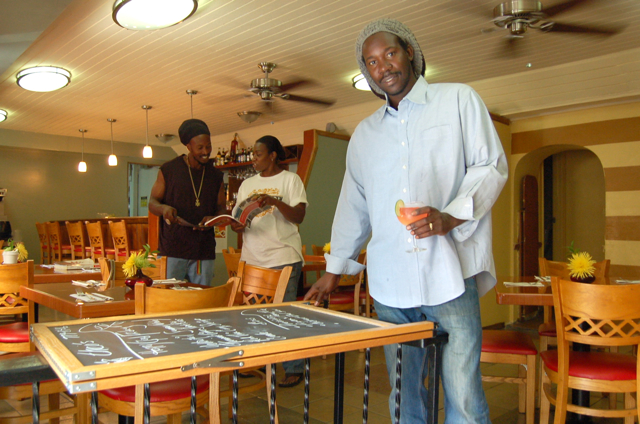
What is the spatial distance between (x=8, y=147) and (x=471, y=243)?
1189 cm

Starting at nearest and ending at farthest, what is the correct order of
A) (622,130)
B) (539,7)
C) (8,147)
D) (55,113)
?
1. (539,7)
2. (622,130)
3. (55,113)
4. (8,147)

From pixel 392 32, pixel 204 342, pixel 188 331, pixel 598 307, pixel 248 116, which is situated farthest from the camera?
pixel 248 116

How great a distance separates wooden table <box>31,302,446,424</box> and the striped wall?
525 cm

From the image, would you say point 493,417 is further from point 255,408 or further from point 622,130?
point 622,130

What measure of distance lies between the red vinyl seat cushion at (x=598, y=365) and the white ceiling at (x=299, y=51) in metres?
2.90

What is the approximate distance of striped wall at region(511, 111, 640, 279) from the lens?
5.59 m

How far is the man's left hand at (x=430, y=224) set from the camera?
1291 millimetres

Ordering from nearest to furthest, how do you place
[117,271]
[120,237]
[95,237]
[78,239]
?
[117,271]
[120,237]
[95,237]
[78,239]

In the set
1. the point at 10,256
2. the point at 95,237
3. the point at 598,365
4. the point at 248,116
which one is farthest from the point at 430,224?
the point at 95,237

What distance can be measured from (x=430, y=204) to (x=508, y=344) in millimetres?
1676

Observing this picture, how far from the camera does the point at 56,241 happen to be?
9.46m

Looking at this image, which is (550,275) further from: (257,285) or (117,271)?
(117,271)

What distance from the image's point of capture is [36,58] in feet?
19.4

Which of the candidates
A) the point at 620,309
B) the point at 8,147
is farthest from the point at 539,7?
the point at 8,147
